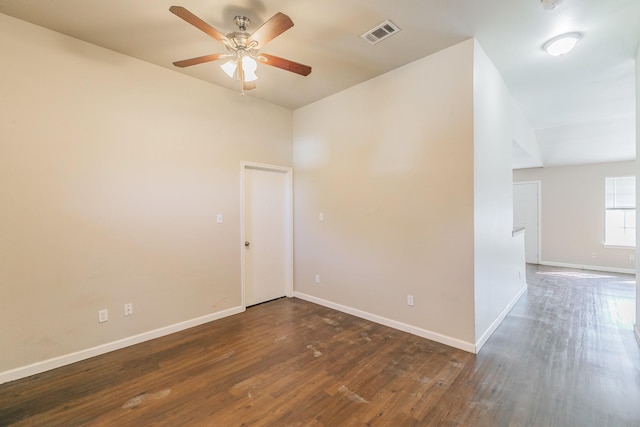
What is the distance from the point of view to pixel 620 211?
6.09m

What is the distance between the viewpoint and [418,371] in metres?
2.40

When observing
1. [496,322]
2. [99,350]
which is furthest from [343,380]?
[99,350]

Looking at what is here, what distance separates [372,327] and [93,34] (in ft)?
13.6

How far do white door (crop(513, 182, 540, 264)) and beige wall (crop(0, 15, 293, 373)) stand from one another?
7235mm

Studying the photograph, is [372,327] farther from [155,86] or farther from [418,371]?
[155,86]

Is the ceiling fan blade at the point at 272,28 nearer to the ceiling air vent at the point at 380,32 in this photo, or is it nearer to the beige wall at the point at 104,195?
the ceiling air vent at the point at 380,32

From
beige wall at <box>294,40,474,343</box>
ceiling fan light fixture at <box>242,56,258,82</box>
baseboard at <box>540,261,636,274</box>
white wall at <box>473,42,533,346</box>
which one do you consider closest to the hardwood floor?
white wall at <box>473,42,533,346</box>

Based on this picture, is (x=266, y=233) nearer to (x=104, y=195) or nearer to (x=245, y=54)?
(x=104, y=195)

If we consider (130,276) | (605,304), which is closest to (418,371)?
(130,276)

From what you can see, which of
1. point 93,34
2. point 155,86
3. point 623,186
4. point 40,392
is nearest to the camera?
point 40,392

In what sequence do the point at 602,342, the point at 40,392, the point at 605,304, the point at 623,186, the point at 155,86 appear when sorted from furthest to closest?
1. the point at 623,186
2. the point at 605,304
3. the point at 155,86
4. the point at 602,342
5. the point at 40,392

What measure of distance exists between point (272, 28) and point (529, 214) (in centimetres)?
783

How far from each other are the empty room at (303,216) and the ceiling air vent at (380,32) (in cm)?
2

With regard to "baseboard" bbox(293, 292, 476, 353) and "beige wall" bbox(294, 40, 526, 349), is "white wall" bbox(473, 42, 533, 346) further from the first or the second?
"baseboard" bbox(293, 292, 476, 353)
